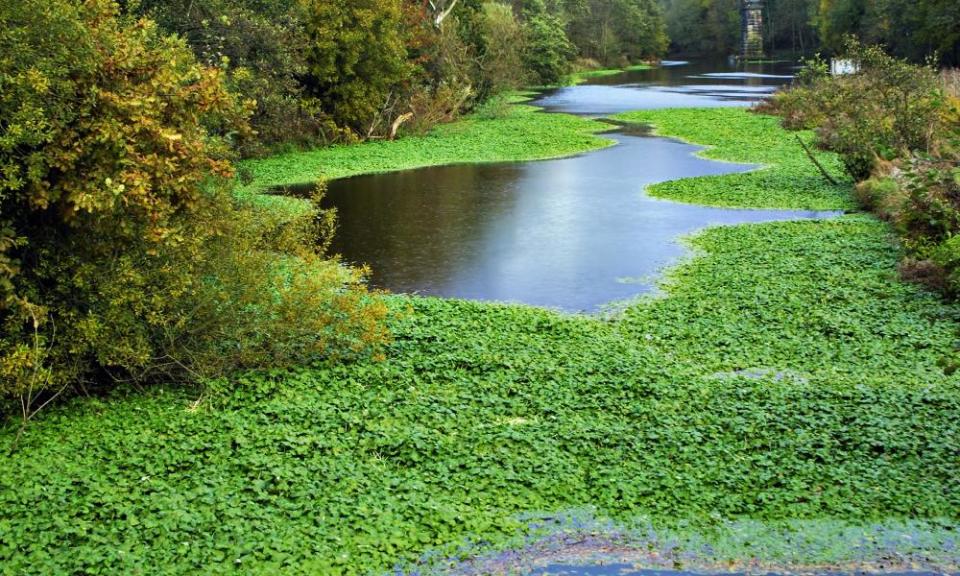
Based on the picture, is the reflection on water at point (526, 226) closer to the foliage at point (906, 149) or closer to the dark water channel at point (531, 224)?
the dark water channel at point (531, 224)

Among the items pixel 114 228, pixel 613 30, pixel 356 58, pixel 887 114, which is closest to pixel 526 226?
pixel 887 114

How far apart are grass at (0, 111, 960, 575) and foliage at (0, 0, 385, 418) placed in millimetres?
545

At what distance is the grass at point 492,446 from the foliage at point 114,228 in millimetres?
545

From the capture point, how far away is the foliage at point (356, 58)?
1351 inches

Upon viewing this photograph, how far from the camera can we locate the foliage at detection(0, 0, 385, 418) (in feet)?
29.6

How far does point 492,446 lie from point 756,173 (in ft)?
68.9

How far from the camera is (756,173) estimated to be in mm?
28109

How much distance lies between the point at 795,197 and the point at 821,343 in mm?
12479

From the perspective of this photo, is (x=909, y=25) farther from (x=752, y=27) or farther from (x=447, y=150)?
(x=752, y=27)

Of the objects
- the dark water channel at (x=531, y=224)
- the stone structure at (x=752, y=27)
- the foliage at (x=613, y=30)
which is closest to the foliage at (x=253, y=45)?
the dark water channel at (x=531, y=224)

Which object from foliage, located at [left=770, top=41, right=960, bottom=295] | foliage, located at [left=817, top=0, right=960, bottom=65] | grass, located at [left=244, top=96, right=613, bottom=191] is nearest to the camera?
foliage, located at [left=770, top=41, right=960, bottom=295]

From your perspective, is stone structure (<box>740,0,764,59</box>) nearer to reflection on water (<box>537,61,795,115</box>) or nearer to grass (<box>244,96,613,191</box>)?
reflection on water (<box>537,61,795,115</box>)

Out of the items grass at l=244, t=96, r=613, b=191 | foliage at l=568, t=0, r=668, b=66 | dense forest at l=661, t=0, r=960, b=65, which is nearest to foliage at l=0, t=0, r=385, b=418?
grass at l=244, t=96, r=613, b=191

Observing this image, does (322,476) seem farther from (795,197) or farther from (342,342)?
(795,197)
